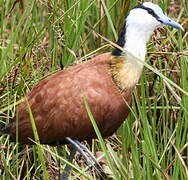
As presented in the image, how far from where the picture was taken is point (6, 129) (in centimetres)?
284

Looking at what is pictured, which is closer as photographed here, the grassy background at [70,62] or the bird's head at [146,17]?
the bird's head at [146,17]

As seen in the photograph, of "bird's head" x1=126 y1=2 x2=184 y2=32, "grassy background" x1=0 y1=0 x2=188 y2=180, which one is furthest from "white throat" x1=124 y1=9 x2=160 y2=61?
"grassy background" x1=0 y1=0 x2=188 y2=180

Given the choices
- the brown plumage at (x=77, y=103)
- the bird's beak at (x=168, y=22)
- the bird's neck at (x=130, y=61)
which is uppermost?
the bird's beak at (x=168, y=22)

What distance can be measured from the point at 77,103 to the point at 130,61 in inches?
11.2

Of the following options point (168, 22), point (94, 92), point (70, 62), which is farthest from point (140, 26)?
point (70, 62)

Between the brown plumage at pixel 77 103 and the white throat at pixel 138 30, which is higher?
the white throat at pixel 138 30

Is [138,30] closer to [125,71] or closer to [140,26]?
[140,26]

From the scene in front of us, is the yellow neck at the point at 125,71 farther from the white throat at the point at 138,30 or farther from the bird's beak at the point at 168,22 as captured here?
the bird's beak at the point at 168,22

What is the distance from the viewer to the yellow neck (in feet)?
8.97

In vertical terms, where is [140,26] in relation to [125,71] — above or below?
above

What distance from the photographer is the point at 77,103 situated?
2.65 meters

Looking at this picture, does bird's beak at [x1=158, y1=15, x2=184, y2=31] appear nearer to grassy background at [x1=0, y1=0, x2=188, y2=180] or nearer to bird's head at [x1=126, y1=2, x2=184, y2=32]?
bird's head at [x1=126, y1=2, x2=184, y2=32]

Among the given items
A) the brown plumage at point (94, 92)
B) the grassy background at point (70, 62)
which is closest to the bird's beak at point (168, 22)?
the brown plumage at point (94, 92)

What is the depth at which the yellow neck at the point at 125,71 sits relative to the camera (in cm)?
273
